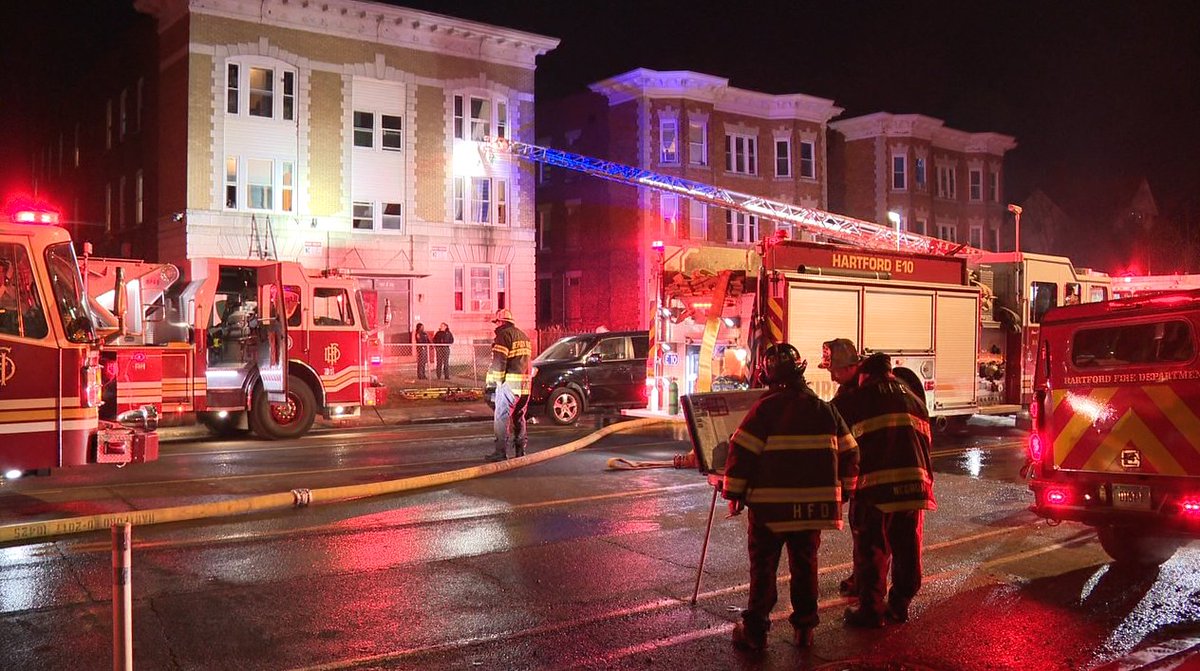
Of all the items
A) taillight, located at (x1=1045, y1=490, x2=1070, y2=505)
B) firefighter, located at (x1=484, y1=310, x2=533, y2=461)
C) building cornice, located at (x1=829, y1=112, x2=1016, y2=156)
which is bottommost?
taillight, located at (x1=1045, y1=490, x2=1070, y2=505)

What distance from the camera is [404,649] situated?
200 inches

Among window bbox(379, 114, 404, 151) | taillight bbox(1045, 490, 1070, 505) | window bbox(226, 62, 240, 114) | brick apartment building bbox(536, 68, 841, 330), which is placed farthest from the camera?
brick apartment building bbox(536, 68, 841, 330)

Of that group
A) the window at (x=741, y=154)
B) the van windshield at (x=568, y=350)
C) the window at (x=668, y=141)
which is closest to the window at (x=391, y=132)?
the window at (x=668, y=141)

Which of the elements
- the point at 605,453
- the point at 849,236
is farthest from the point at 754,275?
the point at 849,236

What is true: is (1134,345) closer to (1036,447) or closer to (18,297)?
(1036,447)

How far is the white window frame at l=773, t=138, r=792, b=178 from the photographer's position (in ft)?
128

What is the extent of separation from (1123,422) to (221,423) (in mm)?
12577

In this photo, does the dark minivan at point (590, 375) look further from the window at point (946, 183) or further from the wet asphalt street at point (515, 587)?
the window at point (946, 183)

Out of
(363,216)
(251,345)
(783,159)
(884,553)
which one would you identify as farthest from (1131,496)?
(783,159)

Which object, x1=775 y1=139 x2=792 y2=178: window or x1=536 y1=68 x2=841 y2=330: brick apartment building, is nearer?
x1=536 y1=68 x2=841 y2=330: brick apartment building

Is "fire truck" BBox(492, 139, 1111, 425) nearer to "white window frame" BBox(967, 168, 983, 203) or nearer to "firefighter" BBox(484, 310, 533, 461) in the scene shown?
"firefighter" BBox(484, 310, 533, 461)

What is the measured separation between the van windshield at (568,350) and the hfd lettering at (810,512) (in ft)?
38.9

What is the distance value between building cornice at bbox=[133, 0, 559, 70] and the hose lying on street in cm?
2086

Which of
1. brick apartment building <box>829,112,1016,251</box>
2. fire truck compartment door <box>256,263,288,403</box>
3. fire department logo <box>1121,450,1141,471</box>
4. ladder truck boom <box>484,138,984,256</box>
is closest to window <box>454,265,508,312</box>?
ladder truck boom <box>484,138,984,256</box>
